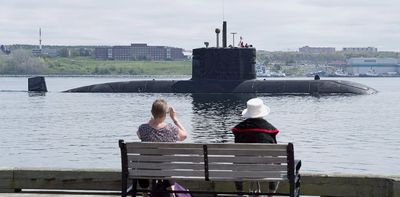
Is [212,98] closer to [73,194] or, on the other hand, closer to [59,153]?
[59,153]

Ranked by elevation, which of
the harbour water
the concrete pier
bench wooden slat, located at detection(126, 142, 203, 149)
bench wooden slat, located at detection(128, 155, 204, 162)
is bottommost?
the harbour water

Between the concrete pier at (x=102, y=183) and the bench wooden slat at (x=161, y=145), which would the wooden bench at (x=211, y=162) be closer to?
the bench wooden slat at (x=161, y=145)

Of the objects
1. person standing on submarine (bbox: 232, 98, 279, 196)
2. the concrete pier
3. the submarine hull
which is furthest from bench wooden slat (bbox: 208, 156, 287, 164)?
the submarine hull

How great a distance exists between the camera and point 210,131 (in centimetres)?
3859

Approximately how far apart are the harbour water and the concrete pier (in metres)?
14.0

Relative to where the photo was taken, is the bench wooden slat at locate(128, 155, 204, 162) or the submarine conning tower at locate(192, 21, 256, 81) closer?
the bench wooden slat at locate(128, 155, 204, 162)

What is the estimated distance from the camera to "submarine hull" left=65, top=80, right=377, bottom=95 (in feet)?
218

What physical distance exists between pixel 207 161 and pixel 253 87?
57647 mm

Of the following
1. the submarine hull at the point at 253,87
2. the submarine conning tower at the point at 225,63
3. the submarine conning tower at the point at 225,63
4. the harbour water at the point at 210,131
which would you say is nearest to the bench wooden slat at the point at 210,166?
the harbour water at the point at 210,131

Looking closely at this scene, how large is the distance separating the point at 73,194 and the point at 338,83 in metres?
64.0

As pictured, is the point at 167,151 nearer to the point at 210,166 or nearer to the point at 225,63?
the point at 210,166

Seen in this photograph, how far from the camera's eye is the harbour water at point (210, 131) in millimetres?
27125

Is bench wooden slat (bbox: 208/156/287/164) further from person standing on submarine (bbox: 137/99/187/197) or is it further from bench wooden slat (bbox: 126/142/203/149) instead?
person standing on submarine (bbox: 137/99/187/197)

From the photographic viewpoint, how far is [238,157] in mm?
8867
